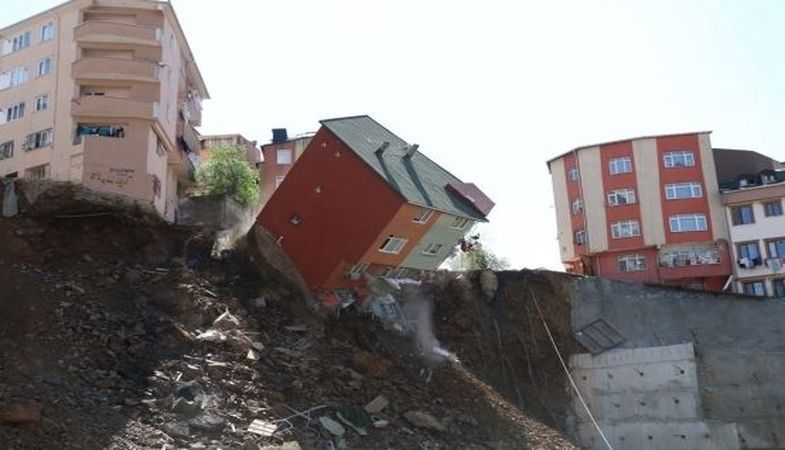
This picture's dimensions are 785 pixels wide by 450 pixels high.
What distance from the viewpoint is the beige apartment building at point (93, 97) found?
41.8 meters

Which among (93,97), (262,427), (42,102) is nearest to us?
(262,427)

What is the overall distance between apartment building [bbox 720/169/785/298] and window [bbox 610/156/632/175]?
22.7 feet

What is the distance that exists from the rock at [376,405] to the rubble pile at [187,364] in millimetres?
64

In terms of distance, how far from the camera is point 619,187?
57.9 m

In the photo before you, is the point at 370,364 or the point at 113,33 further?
the point at 113,33

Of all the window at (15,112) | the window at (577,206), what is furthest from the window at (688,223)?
the window at (15,112)

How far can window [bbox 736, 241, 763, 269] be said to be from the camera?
5375cm

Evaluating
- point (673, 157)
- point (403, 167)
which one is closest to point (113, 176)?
point (403, 167)

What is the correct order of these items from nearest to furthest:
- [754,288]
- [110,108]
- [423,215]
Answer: [423,215] < [110,108] < [754,288]

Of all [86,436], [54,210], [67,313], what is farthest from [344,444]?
[54,210]

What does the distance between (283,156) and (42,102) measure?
22625 mm

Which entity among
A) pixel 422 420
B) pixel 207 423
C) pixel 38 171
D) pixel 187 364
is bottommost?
pixel 422 420

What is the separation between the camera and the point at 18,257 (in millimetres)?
28062

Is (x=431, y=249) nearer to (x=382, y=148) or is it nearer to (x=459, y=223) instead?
(x=459, y=223)
